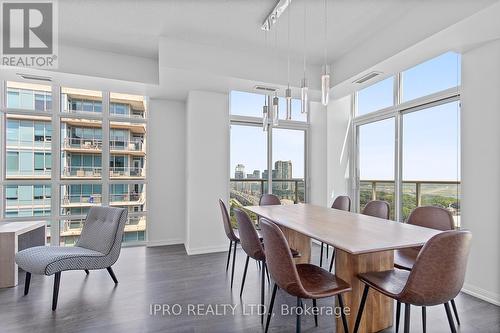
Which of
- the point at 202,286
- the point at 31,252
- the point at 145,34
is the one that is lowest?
the point at 202,286

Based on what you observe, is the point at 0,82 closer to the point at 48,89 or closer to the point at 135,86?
the point at 48,89

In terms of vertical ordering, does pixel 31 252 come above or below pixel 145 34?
below

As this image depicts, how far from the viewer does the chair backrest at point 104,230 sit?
9.49 ft

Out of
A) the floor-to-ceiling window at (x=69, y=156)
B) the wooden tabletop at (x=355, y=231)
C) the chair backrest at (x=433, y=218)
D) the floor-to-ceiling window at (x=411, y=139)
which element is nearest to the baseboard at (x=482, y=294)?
the floor-to-ceiling window at (x=411, y=139)

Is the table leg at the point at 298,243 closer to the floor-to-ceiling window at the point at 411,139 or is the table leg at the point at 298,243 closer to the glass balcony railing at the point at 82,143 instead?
the floor-to-ceiling window at the point at 411,139

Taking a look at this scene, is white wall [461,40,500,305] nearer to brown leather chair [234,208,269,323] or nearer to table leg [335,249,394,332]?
table leg [335,249,394,332]

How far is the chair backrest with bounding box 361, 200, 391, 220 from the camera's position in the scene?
295 cm

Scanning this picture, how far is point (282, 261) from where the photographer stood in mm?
1646

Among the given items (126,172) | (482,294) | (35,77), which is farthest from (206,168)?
(482,294)

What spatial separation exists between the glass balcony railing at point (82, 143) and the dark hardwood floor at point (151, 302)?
2.08m

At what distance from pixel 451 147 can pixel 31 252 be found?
5.03m

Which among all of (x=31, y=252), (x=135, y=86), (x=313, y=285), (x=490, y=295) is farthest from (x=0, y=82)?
(x=490, y=295)

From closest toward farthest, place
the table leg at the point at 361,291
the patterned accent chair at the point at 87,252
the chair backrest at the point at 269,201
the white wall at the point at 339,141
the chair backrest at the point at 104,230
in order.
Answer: the table leg at the point at 361,291 → the patterned accent chair at the point at 87,252 → the chair backrest at the point at 104,230 → the chair backrest at the point at 269,201 → the white wall at the point at 339,141

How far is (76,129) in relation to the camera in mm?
4344
